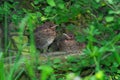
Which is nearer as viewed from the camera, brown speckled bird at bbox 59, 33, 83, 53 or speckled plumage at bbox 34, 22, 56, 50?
speckled plumage at bbox 34, 22, 56, 50

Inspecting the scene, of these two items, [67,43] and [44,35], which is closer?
[44,35]

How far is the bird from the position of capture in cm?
575

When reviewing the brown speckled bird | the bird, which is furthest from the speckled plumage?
the brown speckled bird

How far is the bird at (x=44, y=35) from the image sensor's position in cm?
575

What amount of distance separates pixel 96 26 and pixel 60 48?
2471 millimetres

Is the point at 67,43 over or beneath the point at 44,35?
beneath

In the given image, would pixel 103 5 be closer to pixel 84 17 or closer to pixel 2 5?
pixel 84 17

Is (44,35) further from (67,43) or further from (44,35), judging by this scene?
(67,43)

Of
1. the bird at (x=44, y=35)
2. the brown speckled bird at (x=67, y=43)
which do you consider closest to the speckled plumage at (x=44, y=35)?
the bird at (x=44, y=35)

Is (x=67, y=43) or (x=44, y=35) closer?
(x=44, y=35)

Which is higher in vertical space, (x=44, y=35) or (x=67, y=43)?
(x=44, y=35)

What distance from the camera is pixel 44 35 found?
593 cm

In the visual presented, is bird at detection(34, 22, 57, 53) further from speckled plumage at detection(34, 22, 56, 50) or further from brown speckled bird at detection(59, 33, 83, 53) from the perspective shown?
brown speckled bird at detection(59, 33, 83, 53)

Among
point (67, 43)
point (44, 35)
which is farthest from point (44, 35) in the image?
point (67, 43)
